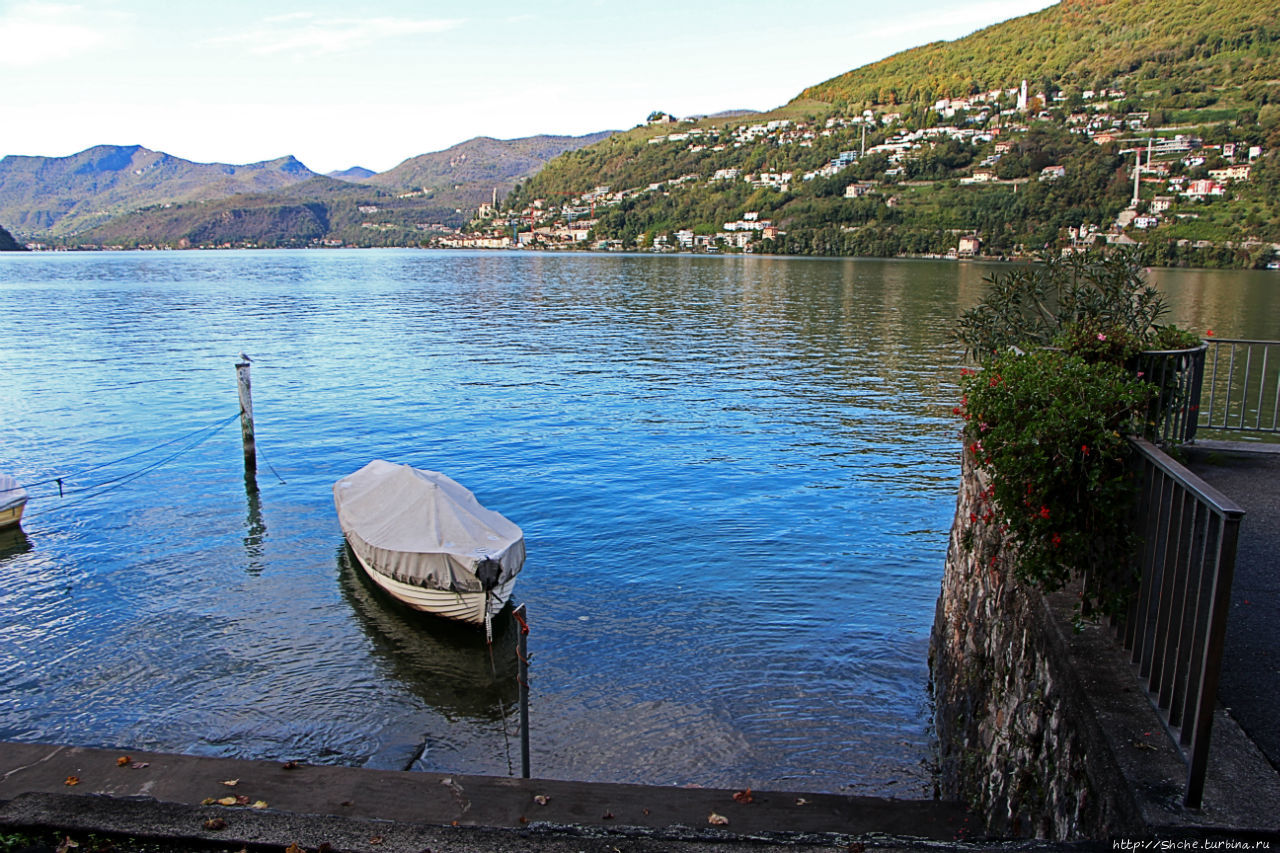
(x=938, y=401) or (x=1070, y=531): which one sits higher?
(x=1070, y=531)

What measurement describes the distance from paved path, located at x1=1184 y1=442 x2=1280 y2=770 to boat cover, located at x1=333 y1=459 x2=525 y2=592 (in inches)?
349

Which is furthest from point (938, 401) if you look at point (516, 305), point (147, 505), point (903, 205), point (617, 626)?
point (903, 205)

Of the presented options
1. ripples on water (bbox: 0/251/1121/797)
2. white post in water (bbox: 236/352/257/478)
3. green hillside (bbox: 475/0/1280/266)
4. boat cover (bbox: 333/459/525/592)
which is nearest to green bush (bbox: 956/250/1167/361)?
ripples on water (bbox: 0/251/1121/797)

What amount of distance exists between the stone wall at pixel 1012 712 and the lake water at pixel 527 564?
4.71 ft

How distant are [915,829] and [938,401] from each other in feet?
82.9

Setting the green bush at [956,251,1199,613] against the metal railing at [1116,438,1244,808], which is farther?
the green bush at [956,251,1199,613]

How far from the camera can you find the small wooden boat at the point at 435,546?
12266 mm

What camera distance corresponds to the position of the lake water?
32.5ft

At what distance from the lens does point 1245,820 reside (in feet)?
11.8

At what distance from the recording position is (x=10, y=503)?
649 inches

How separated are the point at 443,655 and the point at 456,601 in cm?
78

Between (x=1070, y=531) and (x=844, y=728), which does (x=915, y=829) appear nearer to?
(x=1070, y=531)

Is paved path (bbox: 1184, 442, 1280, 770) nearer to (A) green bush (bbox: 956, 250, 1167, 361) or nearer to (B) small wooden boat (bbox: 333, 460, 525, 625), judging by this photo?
(A) green bush (bbox: 956, 250, 1167, 361)

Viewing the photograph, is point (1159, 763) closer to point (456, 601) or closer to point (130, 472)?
point (456, 601)
